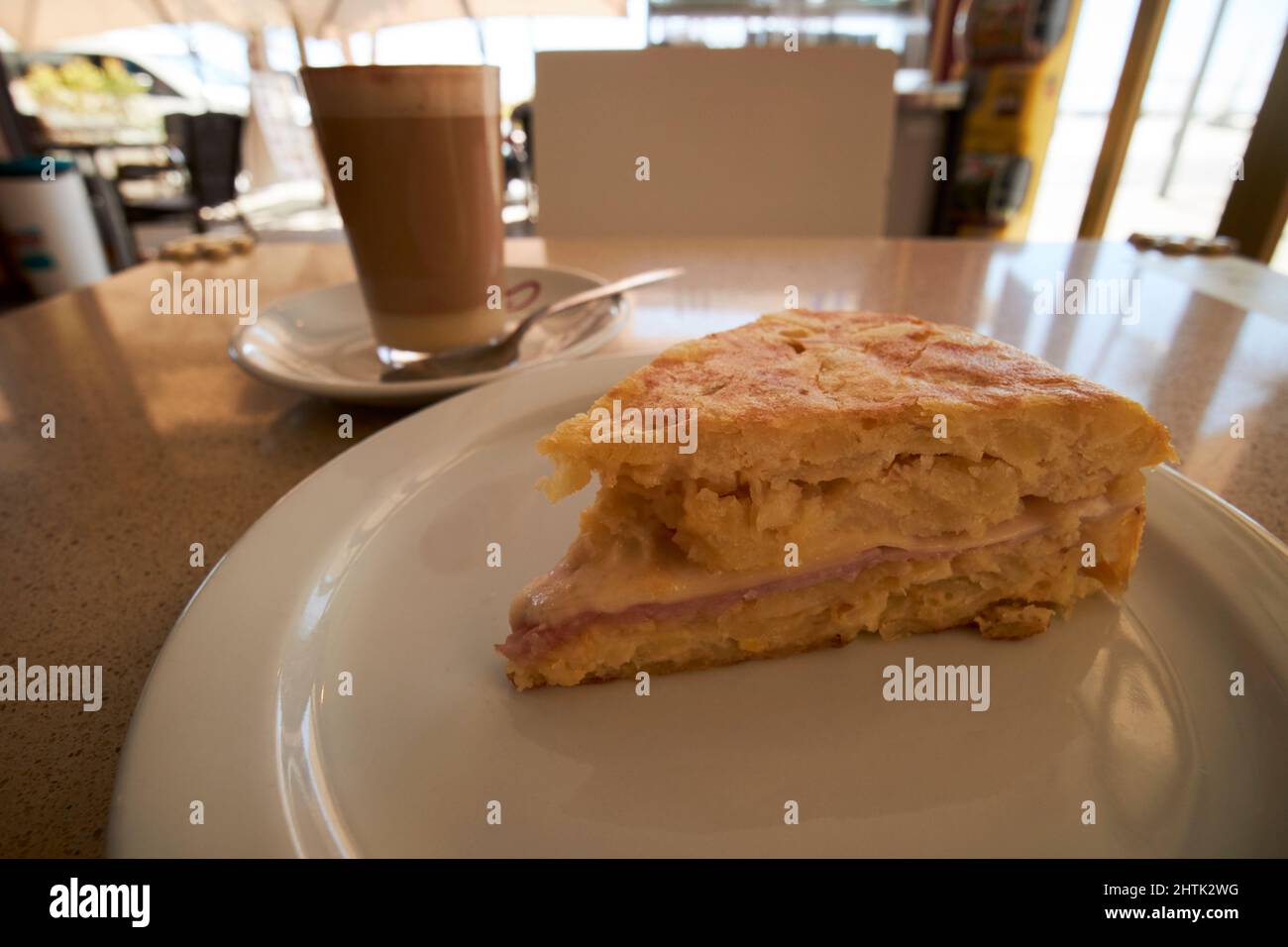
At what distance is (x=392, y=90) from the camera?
1.33 m

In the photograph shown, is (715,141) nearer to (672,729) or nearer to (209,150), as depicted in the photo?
(672,729)

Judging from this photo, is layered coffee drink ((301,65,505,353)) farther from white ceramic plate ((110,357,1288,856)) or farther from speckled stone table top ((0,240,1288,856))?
white ceramic plate ((110,357,1288,856))

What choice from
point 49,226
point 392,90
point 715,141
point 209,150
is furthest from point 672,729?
point 209,150

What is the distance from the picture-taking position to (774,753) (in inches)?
30.5

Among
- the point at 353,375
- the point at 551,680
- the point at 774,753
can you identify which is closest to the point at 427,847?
the point at 551,680

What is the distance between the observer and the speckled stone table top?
82 cm

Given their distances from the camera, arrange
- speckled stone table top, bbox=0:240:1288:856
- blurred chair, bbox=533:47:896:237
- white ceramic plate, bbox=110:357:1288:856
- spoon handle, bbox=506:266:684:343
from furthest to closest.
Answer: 1. blurred chair, bbox=533:47:896:237
2. spoon handle, bbox=506:266:684:343
3. speckled stone table top, bbox=0:240:1288:856
4. white ceramic plate, bbox=110:357:1288:856

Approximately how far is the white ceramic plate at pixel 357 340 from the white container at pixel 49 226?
5304 millimetres

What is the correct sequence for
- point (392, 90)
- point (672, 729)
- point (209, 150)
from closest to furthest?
point (672, 729), point (392, 90), point (209, 150)

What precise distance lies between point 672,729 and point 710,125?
2.84 metres

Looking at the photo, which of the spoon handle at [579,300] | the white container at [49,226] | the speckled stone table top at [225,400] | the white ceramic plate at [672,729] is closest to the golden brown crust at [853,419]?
the white ceramic plate at [672,729]

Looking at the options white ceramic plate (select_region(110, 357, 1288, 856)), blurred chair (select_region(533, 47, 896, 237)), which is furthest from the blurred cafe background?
white ceramic plate (select_region(110, 357, 1288, 856))
